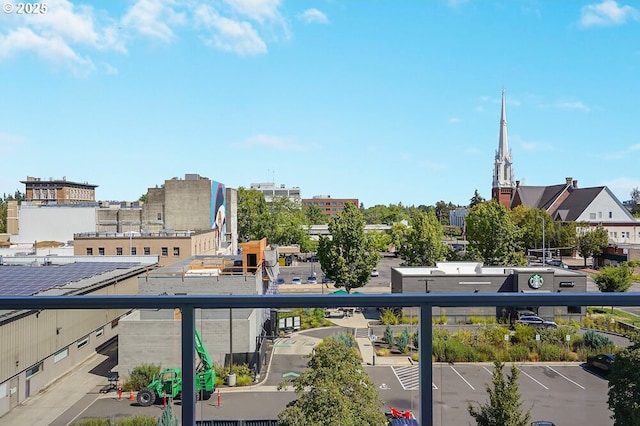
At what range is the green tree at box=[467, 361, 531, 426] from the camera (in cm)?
218

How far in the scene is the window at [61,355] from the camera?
2.24 m

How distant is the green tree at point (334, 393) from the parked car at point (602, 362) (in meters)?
0.96

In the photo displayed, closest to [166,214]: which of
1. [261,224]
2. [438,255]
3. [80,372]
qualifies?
[261,224]

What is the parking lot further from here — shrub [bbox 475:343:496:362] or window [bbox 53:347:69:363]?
window [bbox 53:347:69:363]

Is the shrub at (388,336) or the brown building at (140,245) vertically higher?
the shrub at (388,336)

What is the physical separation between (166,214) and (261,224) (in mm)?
19291

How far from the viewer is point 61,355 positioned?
2277 mm

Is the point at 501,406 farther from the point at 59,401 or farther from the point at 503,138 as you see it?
the point at 503,138

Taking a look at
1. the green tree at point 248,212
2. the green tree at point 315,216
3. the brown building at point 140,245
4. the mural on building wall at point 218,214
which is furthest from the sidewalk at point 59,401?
the green tree at point 315,216

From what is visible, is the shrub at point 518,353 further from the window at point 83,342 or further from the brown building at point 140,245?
the brown building at point 140,245

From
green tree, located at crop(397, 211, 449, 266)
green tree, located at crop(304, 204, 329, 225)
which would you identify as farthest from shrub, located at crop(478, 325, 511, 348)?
green tree, located at crop(304, 204, 329, 225)

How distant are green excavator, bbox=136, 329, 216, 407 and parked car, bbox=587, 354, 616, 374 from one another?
1.69 meters

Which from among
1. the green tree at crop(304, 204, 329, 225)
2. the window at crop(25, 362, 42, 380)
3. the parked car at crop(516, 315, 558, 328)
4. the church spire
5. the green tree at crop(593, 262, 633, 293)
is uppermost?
the church spire

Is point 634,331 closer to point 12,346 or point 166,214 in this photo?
point 12,346
